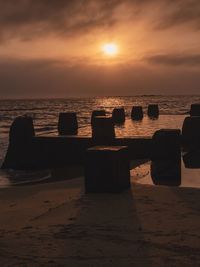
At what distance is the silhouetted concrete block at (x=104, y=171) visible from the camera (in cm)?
793

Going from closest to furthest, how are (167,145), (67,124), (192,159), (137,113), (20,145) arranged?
(167,145), (192,159), (20,145), (67,124), (137,113)

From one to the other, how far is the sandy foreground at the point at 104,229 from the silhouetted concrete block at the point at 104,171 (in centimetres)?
18

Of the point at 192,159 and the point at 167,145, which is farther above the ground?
the point at 167,145

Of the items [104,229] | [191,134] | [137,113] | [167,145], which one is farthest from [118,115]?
[104,229]

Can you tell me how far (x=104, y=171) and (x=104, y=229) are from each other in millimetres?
2339

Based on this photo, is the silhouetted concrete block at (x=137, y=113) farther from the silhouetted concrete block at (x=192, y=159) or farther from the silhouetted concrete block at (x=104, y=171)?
the silhouetted concrete block at (x=104, y=171)

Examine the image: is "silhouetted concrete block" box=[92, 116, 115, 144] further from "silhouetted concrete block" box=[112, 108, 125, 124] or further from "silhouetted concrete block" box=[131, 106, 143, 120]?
"silhouetted concrete block" box=[131, 106, 143, 120]

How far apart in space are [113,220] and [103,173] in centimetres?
192

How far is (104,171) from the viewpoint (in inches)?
315

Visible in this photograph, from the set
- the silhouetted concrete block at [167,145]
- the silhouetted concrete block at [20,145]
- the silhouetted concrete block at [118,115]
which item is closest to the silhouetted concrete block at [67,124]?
the silhouetted concrete block at [118,115]

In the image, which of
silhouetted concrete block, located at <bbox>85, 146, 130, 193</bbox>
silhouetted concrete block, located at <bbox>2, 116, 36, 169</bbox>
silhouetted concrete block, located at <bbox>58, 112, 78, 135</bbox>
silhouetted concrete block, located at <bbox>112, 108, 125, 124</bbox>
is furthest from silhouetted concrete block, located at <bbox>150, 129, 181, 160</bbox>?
silhouetted concrete block, located at <bbox>112, 108, 125, 124</bbox>

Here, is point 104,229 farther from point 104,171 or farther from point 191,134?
point 191,134

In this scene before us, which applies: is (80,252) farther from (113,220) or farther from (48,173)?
(48,173)

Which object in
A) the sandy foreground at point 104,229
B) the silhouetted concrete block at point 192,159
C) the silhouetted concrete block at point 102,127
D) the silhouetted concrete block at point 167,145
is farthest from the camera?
the silhouetted concrete block at point 102,127
